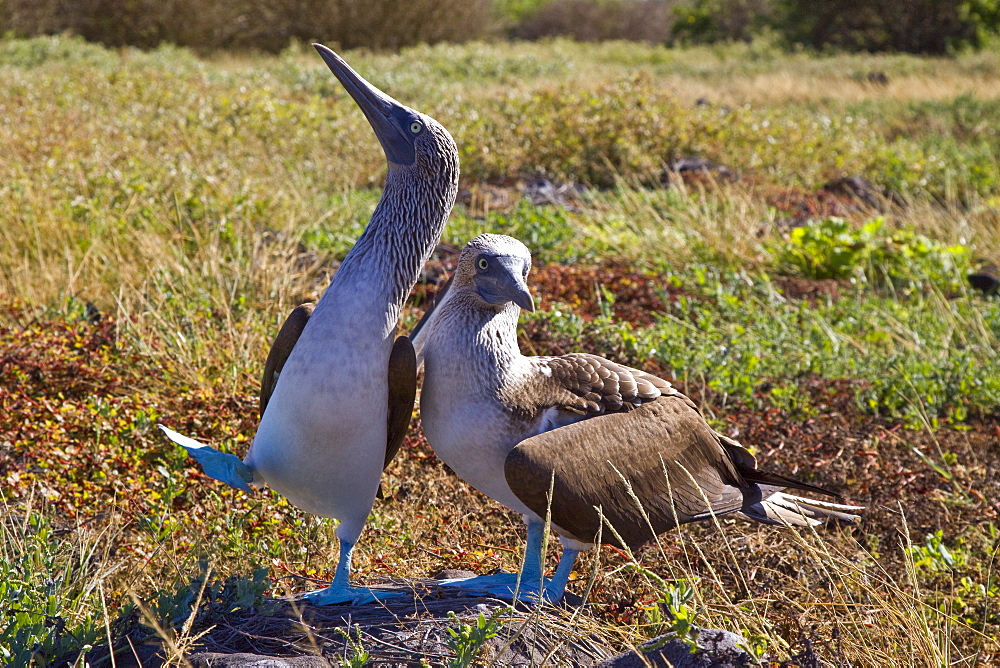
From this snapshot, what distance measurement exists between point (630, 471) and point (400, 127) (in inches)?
51.7

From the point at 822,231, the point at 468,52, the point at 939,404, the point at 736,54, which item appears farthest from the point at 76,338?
the point at 736,54

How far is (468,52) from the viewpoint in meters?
21.4

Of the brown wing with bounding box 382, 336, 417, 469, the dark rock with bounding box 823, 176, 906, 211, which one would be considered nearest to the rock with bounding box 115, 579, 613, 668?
the brown wing with bounding box 382, 336, 417, 469

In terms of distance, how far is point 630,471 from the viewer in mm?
2852

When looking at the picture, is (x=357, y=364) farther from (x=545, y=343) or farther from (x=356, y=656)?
(x=545, y=343)

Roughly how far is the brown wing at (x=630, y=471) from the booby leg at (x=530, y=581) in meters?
0.18

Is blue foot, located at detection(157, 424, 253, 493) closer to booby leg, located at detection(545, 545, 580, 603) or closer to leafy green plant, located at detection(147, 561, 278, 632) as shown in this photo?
leafy green plant, located at detection(147, 561, 278, 632)

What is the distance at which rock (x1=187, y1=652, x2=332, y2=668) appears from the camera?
223 centimetres

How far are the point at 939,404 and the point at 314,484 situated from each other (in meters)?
3.59

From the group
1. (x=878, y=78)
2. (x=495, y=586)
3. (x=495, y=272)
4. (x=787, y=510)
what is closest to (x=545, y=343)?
(x=787, y=510)

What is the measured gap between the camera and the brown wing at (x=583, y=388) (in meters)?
2.80

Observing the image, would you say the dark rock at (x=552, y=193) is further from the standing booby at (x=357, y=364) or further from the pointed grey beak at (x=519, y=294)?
the pointed grey beak at (x=519, y=294)

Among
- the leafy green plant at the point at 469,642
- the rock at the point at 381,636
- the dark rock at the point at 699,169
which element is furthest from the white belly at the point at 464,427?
the dark rock at the point at 699,169

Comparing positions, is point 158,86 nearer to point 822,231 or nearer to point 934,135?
point 822,231
